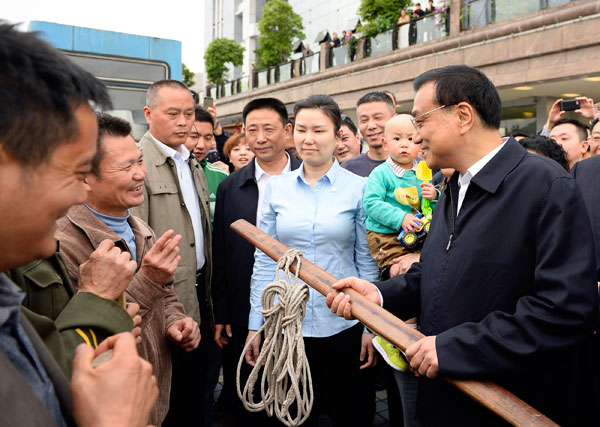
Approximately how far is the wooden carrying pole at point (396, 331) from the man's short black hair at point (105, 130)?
72 centimetres

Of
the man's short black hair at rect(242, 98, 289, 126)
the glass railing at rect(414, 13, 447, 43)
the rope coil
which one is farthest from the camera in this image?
the glass railing at rect(414, 13, 447, 43)

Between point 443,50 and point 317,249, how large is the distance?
13.6m

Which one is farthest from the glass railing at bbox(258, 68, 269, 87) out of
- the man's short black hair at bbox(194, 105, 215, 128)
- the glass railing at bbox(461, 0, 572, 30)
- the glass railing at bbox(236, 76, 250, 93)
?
the man's short black hair at bbox(194, 105, 215, 128)

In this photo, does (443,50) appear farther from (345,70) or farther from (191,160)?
(191,160)

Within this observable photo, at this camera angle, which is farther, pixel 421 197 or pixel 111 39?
pixel 111 39

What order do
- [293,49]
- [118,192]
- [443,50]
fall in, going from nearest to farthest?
[118,192] → [443,50] → [293,49]

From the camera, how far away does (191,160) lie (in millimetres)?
3633

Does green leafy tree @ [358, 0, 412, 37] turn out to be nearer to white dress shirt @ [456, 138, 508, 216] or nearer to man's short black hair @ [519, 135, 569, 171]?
man's short black hair @ [519, 135, 569, 171]

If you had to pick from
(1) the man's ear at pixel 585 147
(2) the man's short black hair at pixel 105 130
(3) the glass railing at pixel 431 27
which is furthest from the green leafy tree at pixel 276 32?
(2) the man's short black hair at pixel 105 130

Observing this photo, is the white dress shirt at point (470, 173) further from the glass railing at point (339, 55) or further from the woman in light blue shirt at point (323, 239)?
the glass railing at point (339, 55)

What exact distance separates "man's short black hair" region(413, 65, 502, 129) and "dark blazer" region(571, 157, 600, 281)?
4.45ft

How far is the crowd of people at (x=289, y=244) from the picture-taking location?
918mm

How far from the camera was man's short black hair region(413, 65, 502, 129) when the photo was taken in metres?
1.95

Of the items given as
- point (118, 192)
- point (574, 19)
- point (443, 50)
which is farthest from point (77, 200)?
point (443, 50)
